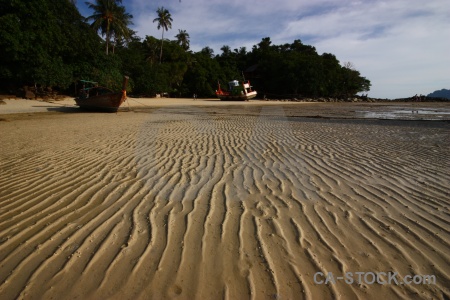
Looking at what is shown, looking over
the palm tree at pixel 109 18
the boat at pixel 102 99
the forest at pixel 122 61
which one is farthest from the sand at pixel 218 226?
the palm tree at pixel 109 18

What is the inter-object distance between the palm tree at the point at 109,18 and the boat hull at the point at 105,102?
22.4 m

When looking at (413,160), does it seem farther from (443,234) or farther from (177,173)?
(177,173)

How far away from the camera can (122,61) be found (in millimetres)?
39000

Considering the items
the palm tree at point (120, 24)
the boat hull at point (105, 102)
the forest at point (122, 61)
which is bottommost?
the boat hull at point (105, 102)

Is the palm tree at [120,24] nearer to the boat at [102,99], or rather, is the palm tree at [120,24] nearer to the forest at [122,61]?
the forest at [122,61]

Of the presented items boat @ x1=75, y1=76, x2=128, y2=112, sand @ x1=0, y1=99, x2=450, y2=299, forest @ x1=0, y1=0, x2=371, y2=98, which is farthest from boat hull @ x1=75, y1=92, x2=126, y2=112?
sand @ x1=0, y1=99, x2=450, y2=299

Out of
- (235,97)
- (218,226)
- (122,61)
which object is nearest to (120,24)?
(122,61)

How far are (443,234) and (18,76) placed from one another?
3026 centimetres

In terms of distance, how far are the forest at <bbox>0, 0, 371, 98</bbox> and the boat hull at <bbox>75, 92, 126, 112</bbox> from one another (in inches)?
313

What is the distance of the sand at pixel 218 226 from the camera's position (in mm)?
2285

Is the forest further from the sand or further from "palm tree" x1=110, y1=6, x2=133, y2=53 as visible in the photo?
the sand

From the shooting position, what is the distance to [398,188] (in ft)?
14.5

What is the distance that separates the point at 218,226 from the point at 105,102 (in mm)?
17954

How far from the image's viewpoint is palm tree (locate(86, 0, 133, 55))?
3719 cm
